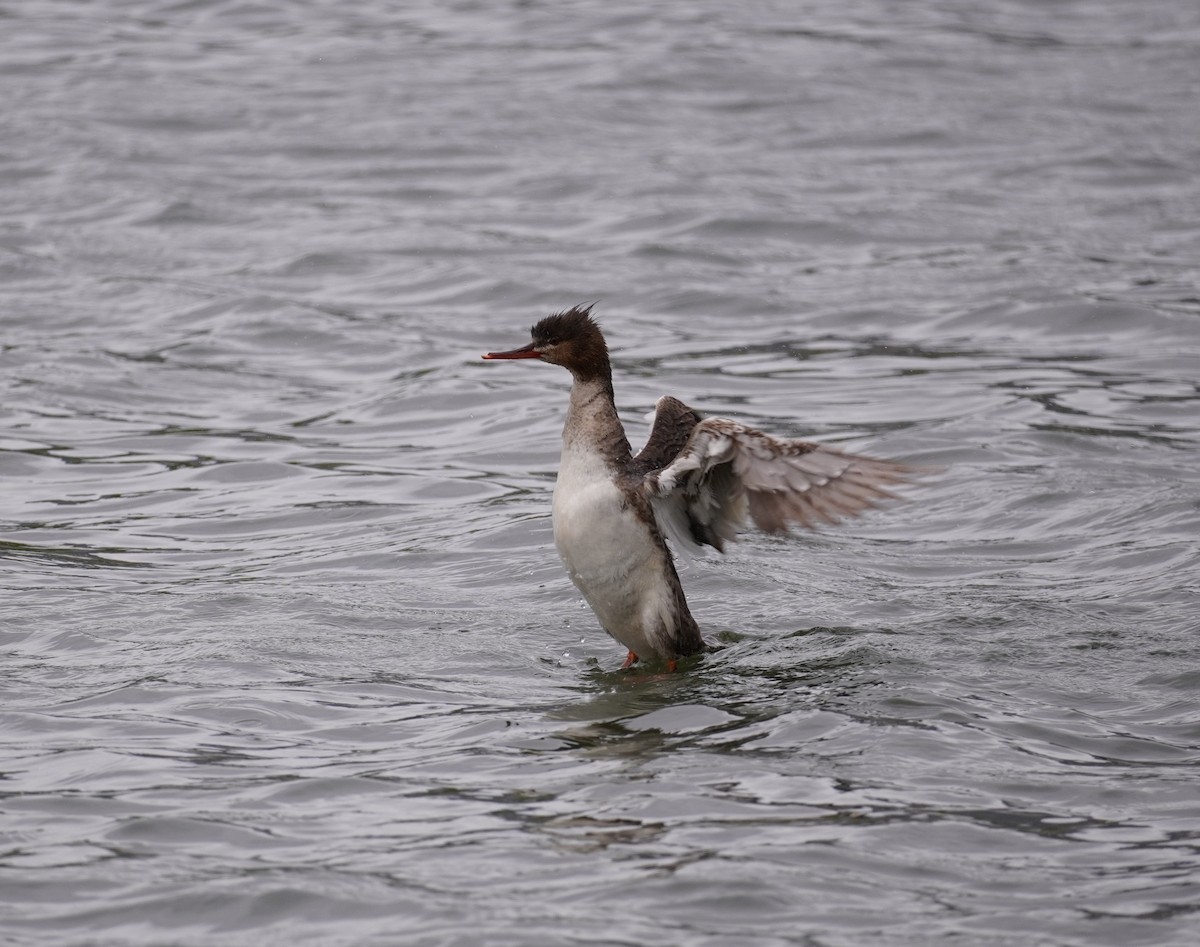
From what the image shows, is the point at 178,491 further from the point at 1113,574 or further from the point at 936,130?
the point at 936,130

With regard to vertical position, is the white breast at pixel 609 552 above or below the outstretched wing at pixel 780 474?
below

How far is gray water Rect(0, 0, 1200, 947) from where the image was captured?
560 centimetres

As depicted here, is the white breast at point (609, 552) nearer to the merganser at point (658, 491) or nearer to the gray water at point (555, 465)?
the merganser at point (658, 491)

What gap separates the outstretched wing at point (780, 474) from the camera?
684 cm

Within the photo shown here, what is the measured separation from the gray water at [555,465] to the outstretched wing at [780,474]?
2.56ft

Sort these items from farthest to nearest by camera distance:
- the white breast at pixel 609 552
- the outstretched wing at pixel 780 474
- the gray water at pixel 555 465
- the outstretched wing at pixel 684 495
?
the white breast at pixel 609 552
the outstretched wing at pixel 684 495
the outstretched wing at pixel 780 474
the gray water at pixel 555 465

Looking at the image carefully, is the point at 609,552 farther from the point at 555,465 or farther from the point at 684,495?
the point at 555,465

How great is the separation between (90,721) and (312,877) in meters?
1.76

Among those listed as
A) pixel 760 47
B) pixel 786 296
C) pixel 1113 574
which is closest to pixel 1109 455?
pixel 1113 574

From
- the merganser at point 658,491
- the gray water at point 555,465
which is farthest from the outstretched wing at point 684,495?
the gray water at point 555,465

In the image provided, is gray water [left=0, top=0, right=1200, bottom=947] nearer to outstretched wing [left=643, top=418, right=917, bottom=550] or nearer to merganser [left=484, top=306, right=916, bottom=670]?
merganser [left=484, top=306, right=916, bottom=670]

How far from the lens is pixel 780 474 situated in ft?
22.7

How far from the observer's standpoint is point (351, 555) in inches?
371

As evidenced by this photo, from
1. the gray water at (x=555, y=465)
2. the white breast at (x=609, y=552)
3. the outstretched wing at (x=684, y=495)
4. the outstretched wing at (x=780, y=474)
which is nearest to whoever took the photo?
the gray water at (x=555, y=465)
